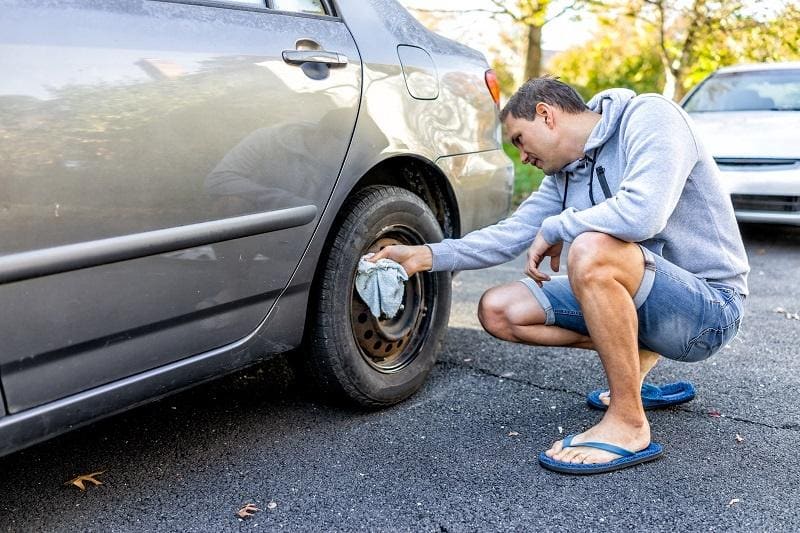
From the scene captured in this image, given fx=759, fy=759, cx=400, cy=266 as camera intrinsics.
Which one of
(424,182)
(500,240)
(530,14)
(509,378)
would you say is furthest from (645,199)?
(530,14)

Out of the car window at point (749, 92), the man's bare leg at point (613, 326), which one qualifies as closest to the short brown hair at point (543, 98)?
the man's bare leg at point (613, 326)

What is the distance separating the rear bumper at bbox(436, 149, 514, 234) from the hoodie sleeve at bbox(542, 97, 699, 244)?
0.73 meters

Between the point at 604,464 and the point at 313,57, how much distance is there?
145 cm

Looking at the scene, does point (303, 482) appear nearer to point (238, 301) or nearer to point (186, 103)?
point (238, 301)

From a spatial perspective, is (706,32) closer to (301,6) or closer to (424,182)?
(424,182)

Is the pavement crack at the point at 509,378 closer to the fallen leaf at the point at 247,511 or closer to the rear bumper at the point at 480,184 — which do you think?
the rear bumper at the point at 480,184

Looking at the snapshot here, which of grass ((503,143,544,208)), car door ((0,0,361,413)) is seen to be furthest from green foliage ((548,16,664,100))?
car door ((0,0,361,413))

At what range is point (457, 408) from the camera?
105 inches

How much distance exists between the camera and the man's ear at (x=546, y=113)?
2.31 m

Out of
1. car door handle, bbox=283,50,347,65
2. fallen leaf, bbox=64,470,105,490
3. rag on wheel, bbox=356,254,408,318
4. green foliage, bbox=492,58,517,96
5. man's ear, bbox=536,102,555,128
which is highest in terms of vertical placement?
car door handle, bbox=283,50,347,65

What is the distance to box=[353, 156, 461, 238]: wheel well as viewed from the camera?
2.62 metres

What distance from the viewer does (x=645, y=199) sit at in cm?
207

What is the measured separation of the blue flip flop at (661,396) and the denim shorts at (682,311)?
327 mm

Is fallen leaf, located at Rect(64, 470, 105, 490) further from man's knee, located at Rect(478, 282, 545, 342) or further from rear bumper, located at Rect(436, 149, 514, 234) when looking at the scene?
A: rear bumper, located at Rect(436, 149, 514, 234)
